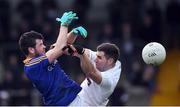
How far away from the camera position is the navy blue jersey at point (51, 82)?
36.2ft

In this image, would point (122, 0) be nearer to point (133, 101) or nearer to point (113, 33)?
point (113, 33)

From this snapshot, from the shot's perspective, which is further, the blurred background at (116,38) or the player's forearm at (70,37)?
the blurred background at (116,38)

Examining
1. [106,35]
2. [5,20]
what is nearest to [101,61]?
[106,35]

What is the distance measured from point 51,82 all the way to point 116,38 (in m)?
7.67

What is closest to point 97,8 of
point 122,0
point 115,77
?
point 122,0

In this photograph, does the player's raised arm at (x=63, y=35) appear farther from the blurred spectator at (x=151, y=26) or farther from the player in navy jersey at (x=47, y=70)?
the blurred spectator at (x=151, y=26)

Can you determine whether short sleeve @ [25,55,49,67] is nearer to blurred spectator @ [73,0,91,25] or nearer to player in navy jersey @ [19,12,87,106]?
player in navy jersey @ [19,12,87,106]

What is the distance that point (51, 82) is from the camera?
11.1 metres

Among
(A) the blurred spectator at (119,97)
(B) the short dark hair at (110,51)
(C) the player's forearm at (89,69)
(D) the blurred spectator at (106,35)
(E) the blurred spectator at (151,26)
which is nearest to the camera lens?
(C) the player's forearm at (89,69)

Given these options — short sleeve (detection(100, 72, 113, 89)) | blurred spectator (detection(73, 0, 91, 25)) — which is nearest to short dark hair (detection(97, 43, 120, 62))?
short sleeve (detection(100, 72, 113, 89))

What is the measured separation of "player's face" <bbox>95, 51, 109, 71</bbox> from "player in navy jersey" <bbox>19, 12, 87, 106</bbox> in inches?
17.3

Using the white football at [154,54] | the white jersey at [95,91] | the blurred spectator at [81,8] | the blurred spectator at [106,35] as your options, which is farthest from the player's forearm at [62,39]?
the blurred spectator at [81,8]

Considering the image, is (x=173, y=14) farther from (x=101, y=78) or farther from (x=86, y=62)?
(x=86, y=62)

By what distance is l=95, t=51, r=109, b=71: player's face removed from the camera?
1134cm
